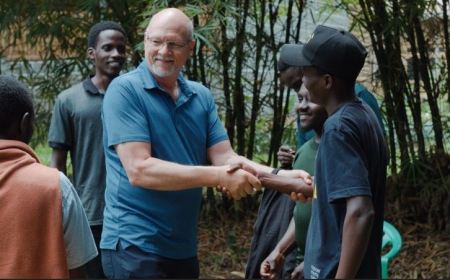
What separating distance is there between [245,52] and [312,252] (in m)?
3.72

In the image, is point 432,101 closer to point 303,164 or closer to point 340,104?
point 303,164

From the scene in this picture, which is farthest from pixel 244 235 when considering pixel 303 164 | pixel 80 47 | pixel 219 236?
pixel 303 164

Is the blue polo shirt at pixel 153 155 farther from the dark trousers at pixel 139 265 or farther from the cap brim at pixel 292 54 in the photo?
the cap brim at pixel 292 54

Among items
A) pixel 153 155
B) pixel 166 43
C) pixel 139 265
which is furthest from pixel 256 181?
pixel 166 43

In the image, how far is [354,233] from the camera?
2920mm

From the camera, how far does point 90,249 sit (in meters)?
2.74

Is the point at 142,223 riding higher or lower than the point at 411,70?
lower

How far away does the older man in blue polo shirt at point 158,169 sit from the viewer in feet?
11.3

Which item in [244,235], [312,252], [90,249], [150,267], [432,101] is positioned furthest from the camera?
[244,235]

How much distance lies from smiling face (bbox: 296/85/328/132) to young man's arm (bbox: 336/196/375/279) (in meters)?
0.81

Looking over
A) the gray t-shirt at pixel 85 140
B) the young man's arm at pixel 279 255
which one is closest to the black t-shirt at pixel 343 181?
the young man's arm at pixel 279 255

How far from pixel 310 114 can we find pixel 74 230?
A: 4.33ft

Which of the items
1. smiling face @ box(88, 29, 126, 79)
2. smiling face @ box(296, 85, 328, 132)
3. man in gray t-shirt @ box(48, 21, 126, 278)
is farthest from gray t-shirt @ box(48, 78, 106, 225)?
smiling face @ box(296, 85, 328, 132)

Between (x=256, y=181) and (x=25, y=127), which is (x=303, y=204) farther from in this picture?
(x=25, y=127)
